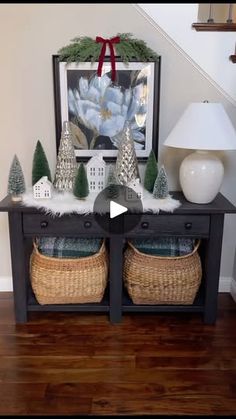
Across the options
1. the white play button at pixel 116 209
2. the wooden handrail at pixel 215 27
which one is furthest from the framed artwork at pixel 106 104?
the white play button at pixel 116 209

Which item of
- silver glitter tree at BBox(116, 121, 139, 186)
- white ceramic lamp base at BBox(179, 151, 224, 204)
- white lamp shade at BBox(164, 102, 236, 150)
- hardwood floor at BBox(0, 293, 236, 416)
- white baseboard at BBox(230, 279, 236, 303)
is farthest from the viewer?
white baseboard at BBox(230, 279, 236, 303)

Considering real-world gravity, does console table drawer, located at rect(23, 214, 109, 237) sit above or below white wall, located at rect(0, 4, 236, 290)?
below

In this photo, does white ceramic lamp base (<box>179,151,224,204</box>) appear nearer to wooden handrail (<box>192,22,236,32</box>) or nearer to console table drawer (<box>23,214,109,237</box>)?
console table drawer (<box>23,214,109,237</box>)

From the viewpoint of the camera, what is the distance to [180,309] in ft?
6.84

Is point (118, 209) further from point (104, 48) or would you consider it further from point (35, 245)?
point (104, 48)

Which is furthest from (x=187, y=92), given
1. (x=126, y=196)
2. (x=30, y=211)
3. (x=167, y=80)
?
(x=30, y=211)

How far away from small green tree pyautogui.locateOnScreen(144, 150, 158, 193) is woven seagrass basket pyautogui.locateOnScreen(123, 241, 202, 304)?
1.23ft

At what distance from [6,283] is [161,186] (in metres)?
1.30

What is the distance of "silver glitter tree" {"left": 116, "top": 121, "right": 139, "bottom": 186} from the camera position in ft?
6.47

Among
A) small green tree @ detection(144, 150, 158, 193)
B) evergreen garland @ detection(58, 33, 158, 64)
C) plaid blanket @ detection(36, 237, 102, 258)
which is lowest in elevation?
plaid blanket @ detection(36, 237, 102, 258)

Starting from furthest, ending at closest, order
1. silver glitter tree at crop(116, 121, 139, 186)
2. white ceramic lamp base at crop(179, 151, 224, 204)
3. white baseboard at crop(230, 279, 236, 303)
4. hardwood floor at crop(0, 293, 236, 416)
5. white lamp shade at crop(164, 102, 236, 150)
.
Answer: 1. white baseboard at crop(230, 279, 236, 303)
2. silver glitter tree at crop(116, 121, 139, 186)
3. white ceramic lamp base at crop(179, 151, 224, 204)
4. white lamp shade at crop(164, 102, 236, 150)
5. hardwood floor at crop(0, 293, 236, 416)

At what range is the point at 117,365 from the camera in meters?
1.73

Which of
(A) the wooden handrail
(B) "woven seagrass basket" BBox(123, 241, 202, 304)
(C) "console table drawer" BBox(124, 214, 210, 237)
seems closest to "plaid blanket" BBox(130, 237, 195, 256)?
(B) "woven seagrass basket" BBox(123, 241, 202, 304)

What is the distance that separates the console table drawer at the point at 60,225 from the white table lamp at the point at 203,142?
0.52 m
